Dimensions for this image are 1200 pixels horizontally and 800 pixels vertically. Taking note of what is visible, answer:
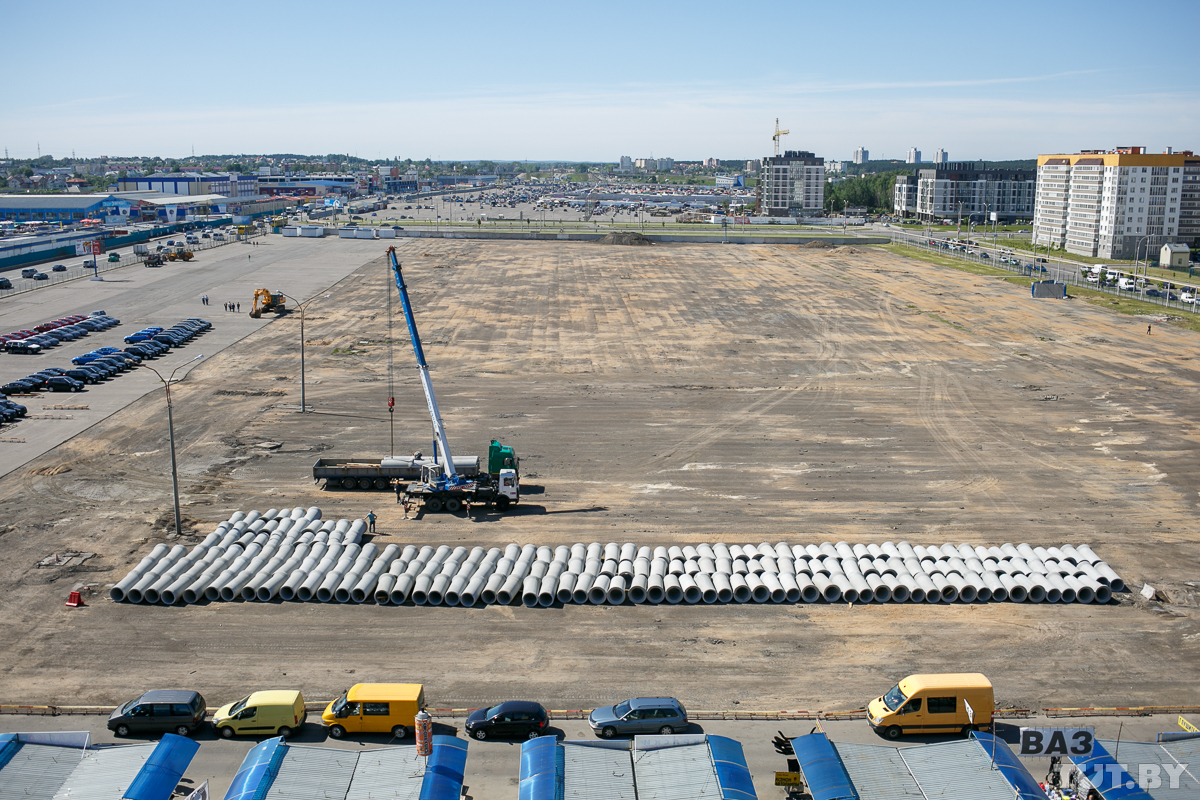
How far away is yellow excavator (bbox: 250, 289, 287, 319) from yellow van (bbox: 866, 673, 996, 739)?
70900 mm

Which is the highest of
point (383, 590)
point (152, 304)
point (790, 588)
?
point (152, 304)

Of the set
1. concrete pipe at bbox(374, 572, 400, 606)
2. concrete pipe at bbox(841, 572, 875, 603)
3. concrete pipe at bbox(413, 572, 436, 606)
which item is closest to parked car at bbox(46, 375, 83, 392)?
concrete pipe at bbox(374, 572, 400, 606)

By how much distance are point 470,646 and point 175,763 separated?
9.09m

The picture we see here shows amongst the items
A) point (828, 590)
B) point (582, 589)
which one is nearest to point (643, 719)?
point (582, 589)

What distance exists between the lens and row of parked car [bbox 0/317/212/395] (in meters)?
53.8

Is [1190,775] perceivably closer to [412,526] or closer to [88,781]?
[88,781]

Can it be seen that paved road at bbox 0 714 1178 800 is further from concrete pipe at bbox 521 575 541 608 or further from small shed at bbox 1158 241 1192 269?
small shed at bbox 1158 241 1192 269

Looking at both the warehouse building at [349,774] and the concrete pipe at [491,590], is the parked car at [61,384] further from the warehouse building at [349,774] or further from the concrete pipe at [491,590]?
the warehouse building at [349,774]

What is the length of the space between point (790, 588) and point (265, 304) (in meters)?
66.4

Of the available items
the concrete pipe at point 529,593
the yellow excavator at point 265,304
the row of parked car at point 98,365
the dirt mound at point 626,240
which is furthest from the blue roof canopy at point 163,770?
the dirt mound at point 626,240

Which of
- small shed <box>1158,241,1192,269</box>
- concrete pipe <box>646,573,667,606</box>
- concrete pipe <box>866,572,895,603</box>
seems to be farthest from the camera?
small shed <box>1158,241,1192,269</box>

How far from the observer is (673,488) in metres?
38.7

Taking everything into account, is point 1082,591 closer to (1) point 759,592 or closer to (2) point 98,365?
(1) point 759,592

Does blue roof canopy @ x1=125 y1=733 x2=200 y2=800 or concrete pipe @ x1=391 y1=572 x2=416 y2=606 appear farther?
concrete pipe @ x1=391 y1=572 x2=416 y2=606
